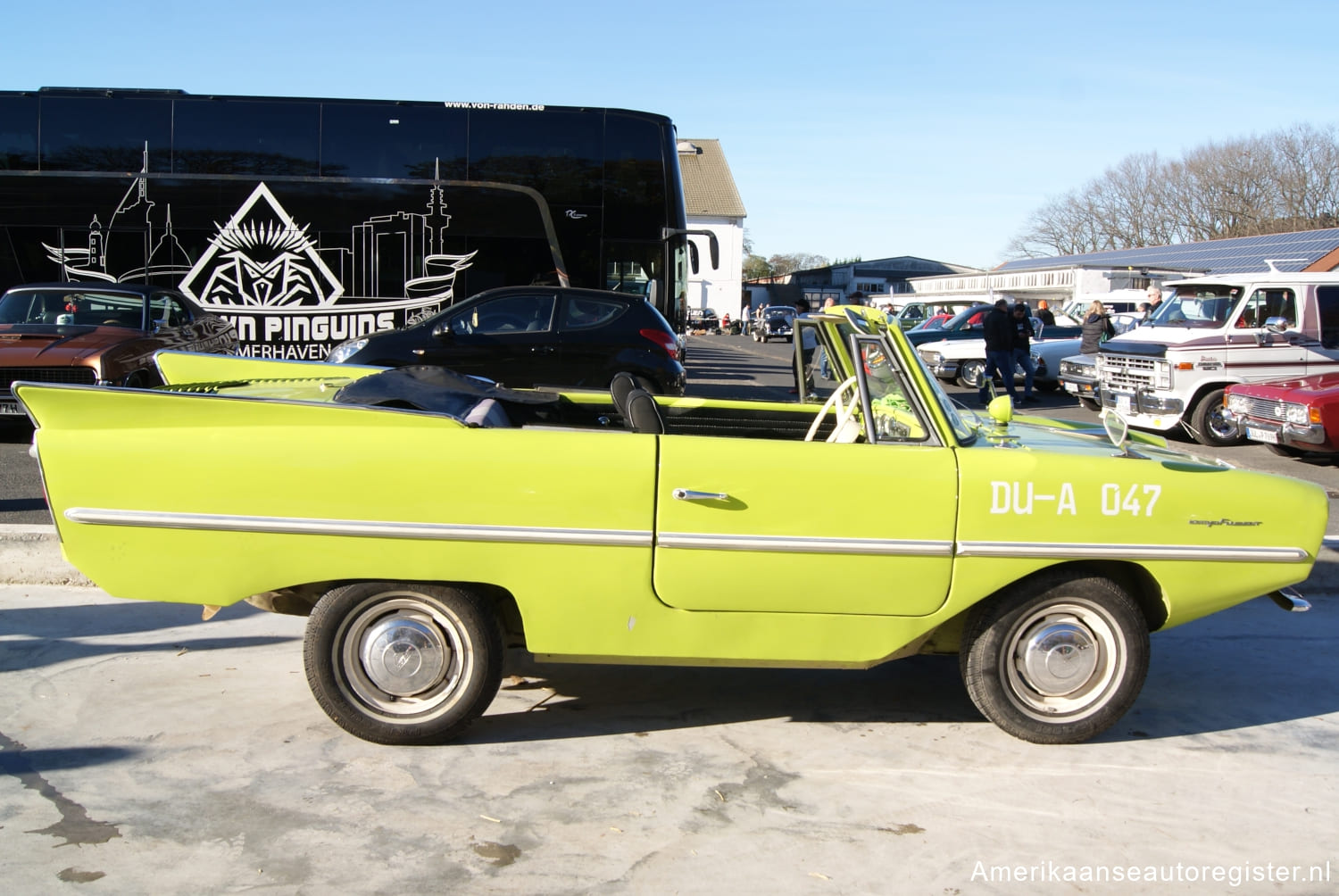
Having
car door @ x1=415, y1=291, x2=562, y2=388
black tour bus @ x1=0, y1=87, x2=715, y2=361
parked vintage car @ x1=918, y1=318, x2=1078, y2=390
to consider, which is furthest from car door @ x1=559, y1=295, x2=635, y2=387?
parked vintage car @ x1=918, y1=318, x2=1078, y2=390

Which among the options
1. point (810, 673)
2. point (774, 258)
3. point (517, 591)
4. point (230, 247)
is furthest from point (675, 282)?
point (774, 258)

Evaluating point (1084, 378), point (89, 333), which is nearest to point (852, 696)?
point (89, 333)

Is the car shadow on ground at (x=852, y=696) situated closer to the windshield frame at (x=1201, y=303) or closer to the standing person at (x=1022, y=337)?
the windshield frame at (x=1201, y=303)

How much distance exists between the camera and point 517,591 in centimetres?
370

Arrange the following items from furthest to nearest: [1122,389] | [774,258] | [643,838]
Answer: [774,258]
[1122,389]
[643,838]

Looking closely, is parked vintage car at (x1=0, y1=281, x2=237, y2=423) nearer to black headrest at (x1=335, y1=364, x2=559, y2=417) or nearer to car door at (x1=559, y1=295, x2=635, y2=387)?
car door at (x1=559, y1=295, x2=635, y2=387)

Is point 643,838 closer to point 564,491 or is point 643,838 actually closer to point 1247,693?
point 564,491

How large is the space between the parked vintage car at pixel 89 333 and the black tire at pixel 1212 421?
1102 centimetres

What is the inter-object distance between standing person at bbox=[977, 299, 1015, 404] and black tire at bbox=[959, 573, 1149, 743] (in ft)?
39.1

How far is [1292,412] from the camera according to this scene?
33.3ft

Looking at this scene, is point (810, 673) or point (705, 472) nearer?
point (705, 472)

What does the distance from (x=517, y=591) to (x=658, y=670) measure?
1267 mm

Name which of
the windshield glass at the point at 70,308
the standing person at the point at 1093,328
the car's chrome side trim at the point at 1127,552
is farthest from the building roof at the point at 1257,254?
the car's chrome side trim at the point at 1127,552

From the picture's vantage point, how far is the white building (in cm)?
5988
